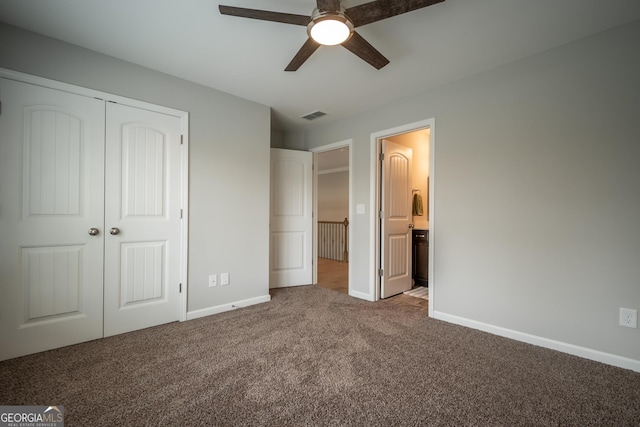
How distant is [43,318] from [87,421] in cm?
122

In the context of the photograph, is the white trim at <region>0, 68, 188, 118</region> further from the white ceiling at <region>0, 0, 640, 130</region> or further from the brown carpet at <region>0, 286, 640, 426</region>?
the brown carpet at <region>0, 286, 640, 426</region>

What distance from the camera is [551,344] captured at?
7.13 feet

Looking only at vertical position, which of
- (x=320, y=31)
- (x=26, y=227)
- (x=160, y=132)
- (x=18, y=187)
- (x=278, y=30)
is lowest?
(x=26, y=227)

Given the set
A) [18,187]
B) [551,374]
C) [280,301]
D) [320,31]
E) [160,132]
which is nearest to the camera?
[320,31]

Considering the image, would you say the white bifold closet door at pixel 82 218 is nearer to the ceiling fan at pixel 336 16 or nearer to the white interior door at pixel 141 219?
the white interior door at pixel 141 219

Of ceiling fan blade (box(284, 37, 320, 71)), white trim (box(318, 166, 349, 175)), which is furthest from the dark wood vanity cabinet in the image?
white trim (box(318, 166, 349, 175))

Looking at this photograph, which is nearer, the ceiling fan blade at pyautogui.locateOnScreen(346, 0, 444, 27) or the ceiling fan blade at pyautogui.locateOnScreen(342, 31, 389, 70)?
the ceiling fan blade at pyautogui.locateOnScreen(346, 0, 444, 27)

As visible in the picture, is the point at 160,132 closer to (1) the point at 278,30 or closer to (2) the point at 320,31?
(1) the point at 278,30

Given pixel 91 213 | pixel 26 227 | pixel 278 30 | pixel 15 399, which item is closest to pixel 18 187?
pixel 26 227

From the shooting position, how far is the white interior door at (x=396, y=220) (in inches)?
137

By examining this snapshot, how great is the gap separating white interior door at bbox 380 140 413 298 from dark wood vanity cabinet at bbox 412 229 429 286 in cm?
31

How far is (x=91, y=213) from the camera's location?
2.26 m

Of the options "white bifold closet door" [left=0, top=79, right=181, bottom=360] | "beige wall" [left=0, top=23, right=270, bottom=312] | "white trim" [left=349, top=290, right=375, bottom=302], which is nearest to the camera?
"white bifold closet door" [left=0, top=79, right=181, bottom=360]

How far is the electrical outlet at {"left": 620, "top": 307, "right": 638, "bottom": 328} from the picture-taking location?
73.8 inches
